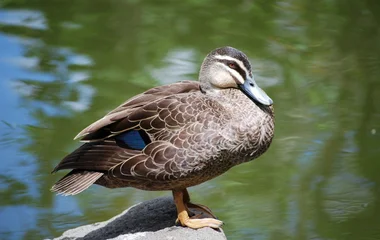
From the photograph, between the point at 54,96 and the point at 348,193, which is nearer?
the point at 348,193

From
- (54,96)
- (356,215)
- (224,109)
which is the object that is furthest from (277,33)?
(224,109)

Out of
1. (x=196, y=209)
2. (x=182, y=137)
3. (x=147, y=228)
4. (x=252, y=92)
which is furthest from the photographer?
(x=196, y=209)

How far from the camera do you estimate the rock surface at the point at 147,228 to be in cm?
440

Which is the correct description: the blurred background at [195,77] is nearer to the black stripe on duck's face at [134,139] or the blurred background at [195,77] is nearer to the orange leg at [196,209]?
the orange leg at [196,209]

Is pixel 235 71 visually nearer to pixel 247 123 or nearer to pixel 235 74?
pixel 235 74

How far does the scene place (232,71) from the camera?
4441 millimetres

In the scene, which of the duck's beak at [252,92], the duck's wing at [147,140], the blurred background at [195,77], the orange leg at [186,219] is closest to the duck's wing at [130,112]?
the duck's wing at [147,140]

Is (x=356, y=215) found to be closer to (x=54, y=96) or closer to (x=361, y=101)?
(x=361, y=101)

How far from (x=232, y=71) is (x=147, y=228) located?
101cm

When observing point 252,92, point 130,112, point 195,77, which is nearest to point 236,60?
point 252,92

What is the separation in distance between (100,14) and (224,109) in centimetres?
512

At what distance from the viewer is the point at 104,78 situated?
767cm

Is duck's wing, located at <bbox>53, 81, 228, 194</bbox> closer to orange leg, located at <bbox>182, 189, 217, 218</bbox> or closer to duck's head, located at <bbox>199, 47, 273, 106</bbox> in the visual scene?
duck's head, located at <bbox>199, 47, 273, 106</bbox>

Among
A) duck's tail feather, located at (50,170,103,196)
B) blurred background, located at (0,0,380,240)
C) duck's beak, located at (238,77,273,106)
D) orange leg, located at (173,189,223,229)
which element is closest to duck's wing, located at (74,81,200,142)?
duck's tail feather, located at (50,170,103,196)
